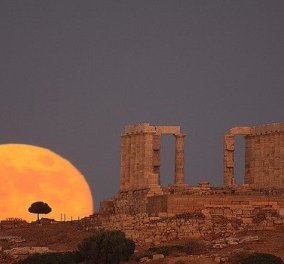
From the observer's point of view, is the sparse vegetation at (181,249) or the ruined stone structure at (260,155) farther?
the ruined stone structure at (260,155)

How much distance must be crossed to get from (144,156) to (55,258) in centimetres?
2268

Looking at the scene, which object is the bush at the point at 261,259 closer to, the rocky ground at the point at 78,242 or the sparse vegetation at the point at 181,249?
the rocky ground at the point at 78,242

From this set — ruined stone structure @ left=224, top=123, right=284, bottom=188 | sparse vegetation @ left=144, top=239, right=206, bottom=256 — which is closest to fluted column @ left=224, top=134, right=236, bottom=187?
ruined stone structure @ left=224, top=123, right=284, bottom=188

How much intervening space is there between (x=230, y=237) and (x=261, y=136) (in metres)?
20.4

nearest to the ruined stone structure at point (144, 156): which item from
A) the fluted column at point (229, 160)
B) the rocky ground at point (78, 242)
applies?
the fluted column at point (229, 160)

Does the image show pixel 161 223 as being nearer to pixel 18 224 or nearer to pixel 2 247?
pixel 2 247

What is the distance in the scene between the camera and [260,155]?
94562 millimetres

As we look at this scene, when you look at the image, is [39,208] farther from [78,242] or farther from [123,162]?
[78,242]

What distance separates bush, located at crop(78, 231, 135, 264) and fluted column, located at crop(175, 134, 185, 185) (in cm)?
2231

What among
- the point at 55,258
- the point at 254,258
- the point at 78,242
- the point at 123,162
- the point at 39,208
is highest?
the point at 123,162

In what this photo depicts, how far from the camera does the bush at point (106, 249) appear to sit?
232 feet

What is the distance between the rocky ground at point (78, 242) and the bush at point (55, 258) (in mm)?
3325

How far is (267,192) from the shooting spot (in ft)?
297

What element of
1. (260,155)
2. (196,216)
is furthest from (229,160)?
(196,216)
